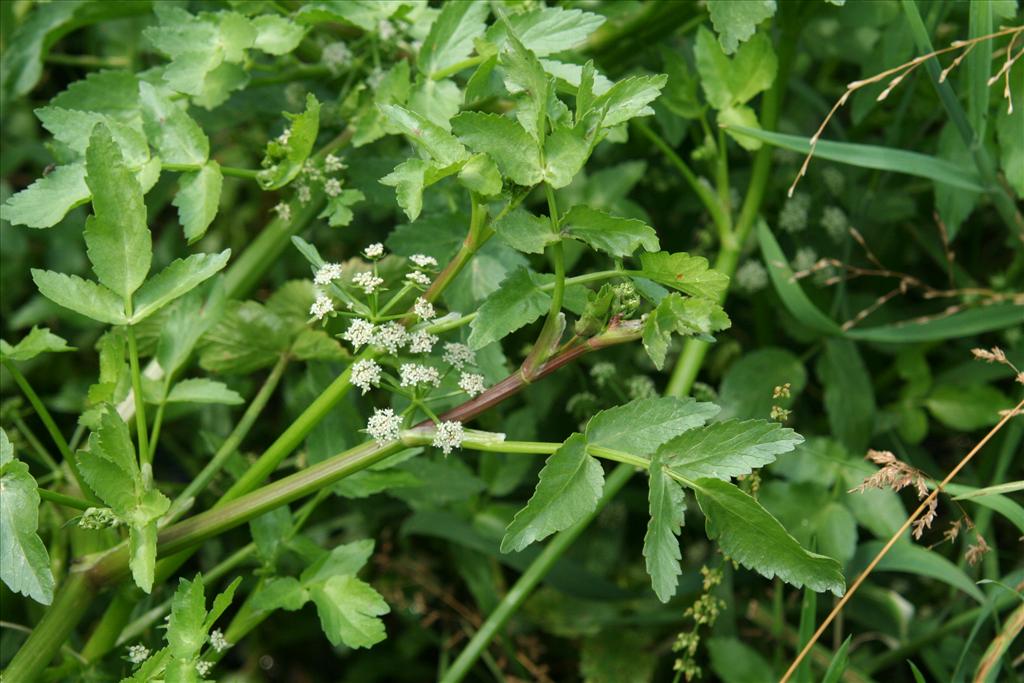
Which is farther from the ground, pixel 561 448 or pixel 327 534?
pixel 561 448

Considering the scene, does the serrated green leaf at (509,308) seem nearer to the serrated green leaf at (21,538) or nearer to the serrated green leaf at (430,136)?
the serrated green leaf at (430,136)

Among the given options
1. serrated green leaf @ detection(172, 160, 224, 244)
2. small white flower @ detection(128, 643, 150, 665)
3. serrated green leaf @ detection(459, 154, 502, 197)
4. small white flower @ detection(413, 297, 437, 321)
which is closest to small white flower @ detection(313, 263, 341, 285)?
small white flower @ detection(413, 297, 437, 321)

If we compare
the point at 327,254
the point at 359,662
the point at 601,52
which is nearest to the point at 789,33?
the point at 601,52

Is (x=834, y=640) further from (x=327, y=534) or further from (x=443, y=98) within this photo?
(x=443, y=98)

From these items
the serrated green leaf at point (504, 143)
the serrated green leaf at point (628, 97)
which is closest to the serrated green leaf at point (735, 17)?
the serrated green leaf at point (628, 97)

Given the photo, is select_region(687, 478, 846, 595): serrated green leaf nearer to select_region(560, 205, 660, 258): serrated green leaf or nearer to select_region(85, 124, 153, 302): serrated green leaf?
select_region(560, 205, 660, 258): serrated green leaf

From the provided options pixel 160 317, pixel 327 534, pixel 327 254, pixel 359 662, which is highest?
pixel 160 317

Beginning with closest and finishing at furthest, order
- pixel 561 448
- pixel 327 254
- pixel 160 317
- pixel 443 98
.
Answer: pixel 561 448 < pixel 443 98 < pixel 160 317 < pixel 327 254
